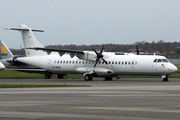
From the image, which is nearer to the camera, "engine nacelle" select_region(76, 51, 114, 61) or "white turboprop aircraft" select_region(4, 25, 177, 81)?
"white turboprop aircraft" select_region(4, 25, 177, 81)

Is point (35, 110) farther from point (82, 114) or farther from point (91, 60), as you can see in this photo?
point (91, 60)

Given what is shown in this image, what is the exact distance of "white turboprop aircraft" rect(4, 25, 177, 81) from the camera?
101 ft

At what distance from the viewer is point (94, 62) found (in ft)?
112

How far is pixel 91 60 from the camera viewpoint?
33875mm

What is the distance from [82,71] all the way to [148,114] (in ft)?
81.1

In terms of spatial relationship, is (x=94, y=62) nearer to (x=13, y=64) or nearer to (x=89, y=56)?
(x=89, y=56)

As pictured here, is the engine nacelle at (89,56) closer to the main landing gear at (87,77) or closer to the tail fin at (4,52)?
the main landing gear at (87,77)

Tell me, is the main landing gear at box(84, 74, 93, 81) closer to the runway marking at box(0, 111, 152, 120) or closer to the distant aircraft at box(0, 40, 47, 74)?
the distant aircraft at box(0, 40, 47, 74)

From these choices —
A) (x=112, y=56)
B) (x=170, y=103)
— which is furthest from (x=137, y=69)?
(x=170, y=103)

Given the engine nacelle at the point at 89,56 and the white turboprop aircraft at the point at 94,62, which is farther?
the engine nacelle at the point at 89,56

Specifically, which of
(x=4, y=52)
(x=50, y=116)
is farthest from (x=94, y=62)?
(x=50, y=116)

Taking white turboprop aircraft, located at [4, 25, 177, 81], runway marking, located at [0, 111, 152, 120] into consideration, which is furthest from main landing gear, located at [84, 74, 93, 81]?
runway marking, located at [0, 111, 152, 120]

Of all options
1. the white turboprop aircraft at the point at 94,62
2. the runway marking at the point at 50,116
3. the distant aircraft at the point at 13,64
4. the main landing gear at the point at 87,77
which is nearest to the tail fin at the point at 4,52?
the distant aircraft at the point at 13,64

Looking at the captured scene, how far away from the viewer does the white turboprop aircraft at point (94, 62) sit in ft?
101
